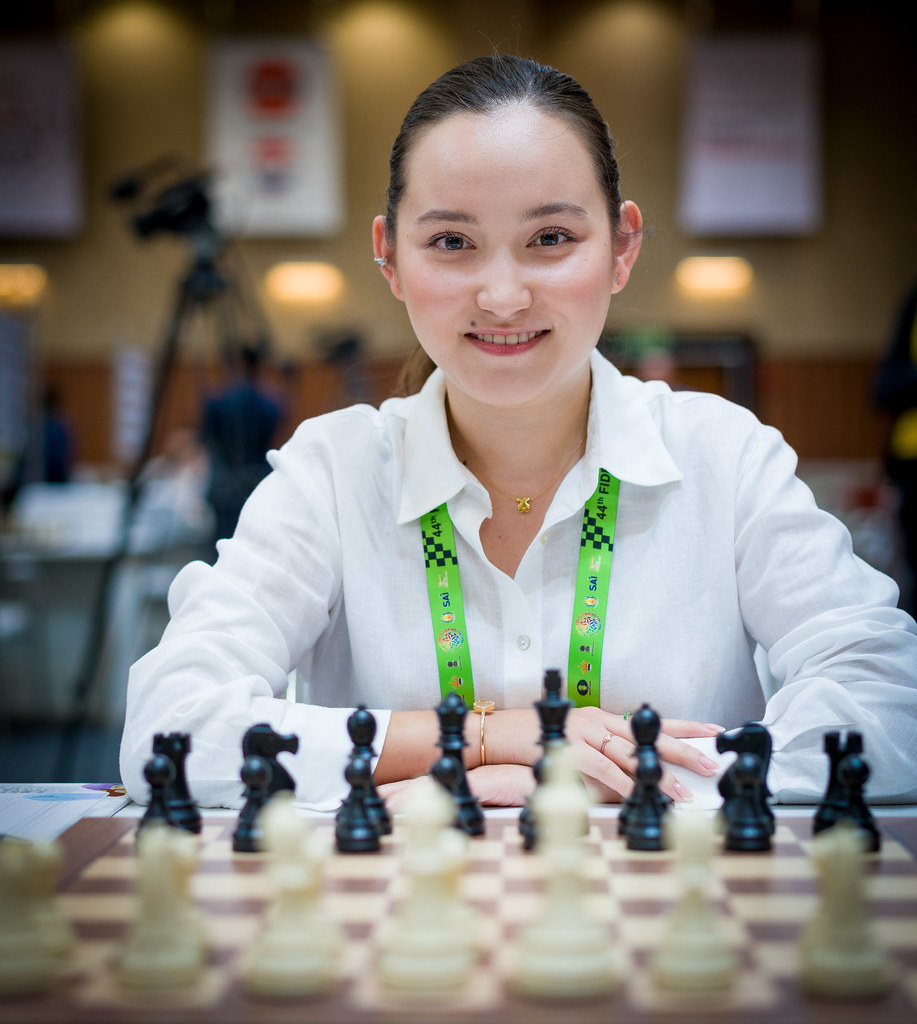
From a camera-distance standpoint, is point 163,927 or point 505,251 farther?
point 505,251

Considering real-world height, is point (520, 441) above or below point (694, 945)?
above

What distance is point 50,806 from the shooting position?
1121mm

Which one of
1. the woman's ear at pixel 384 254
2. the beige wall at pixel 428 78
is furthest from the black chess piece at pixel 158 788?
the beige wall at pixel 428 78

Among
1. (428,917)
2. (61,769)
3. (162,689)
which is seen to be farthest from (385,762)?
(61,769)

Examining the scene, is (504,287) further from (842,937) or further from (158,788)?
(842,937)

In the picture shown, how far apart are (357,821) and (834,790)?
0.40 metres

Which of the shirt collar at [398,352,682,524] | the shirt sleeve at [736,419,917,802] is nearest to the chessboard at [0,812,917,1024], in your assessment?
the shirt sleeve at [736,419,917,802]

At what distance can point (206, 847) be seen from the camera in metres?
0.93

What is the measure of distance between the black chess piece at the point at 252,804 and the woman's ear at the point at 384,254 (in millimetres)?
758

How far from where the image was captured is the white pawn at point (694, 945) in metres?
0.62

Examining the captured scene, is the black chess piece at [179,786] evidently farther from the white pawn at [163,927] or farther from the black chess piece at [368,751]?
the white pawn at [163,927]

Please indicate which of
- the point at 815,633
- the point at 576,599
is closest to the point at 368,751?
the point at 576,599

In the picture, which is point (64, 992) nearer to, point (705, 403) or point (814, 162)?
point (705, 403)

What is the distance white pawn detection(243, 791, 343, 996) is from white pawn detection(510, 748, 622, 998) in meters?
0.11
